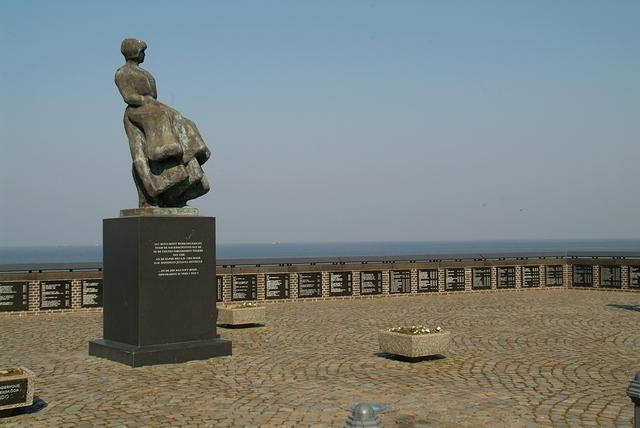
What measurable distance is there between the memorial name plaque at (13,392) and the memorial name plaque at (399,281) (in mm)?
17880

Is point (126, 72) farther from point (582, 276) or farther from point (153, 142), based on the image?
point (582, 276)

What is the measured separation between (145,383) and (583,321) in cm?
1166

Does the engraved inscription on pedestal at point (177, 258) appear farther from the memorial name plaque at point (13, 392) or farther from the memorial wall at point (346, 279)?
the memorial wall at point (346, 279)

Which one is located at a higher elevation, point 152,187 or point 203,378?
point 152,187

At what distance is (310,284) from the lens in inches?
943

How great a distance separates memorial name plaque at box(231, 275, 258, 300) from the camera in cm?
2273

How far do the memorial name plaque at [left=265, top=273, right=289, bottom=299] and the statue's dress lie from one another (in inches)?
416

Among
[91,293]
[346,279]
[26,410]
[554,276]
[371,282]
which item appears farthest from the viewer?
[554,276]

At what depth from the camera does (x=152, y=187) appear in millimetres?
12461

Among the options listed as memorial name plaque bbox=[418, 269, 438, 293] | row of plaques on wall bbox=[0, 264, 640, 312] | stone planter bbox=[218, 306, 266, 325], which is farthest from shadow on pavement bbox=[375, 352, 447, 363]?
memorial name plaque bbox=[418, 269, 438, 293]

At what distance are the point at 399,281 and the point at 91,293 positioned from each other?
35.1ft

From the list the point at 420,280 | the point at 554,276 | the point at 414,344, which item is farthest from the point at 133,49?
the point at 554,276

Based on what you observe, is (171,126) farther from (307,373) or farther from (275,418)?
(275,418)

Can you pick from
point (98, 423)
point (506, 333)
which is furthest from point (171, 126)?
point (506, 333)
